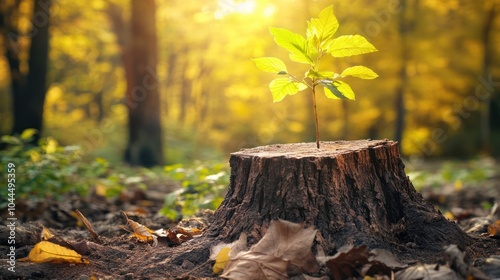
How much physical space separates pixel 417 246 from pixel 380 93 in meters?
16.5

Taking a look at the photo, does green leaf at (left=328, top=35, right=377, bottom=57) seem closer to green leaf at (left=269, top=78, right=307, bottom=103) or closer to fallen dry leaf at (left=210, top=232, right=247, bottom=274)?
green leaf at (left=269, top=78, right=307, bottom=103)

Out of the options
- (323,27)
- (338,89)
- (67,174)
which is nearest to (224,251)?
(338,89)

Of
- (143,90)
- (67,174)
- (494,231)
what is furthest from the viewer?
(143,90)

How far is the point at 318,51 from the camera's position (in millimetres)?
3129

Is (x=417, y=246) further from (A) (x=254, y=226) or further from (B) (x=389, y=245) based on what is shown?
(A) (x=254, y=226)

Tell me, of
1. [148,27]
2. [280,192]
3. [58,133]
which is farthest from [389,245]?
[58,133]

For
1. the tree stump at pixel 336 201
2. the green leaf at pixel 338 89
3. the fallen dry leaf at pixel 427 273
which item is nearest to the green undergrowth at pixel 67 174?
the tree stump at pixel 336 201

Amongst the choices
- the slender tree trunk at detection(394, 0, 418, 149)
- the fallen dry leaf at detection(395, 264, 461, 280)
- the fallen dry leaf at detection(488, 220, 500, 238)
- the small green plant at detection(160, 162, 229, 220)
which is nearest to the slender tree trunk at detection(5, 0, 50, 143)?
the small green plant at detection(160, 162, 229, 220)

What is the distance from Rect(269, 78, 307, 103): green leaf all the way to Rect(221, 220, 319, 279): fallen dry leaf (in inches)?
32.2

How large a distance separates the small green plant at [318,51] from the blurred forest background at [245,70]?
23.8 feet

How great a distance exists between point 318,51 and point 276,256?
1284 mm

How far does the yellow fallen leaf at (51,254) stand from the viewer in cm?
277

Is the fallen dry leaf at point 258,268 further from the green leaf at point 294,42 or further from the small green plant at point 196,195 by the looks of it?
the small green plant at point 196,195

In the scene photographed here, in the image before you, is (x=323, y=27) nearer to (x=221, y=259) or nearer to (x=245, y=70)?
(x=221, y=259)
